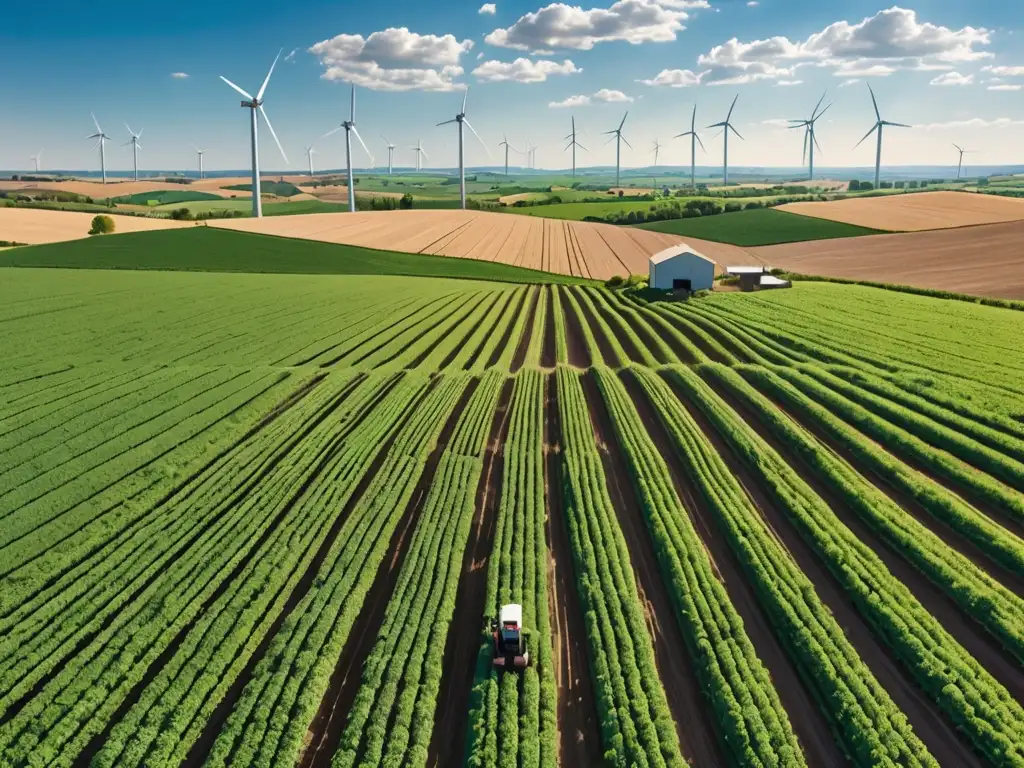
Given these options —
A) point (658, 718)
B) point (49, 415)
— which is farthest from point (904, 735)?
point (49, 415)

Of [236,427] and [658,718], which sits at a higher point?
[236,427]

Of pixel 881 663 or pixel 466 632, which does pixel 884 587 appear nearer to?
pixel 881 663

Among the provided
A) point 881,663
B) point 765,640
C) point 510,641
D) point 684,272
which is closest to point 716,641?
point 765,640

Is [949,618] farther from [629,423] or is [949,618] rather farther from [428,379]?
[428,379]

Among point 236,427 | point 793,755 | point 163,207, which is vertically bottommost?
point 793,755

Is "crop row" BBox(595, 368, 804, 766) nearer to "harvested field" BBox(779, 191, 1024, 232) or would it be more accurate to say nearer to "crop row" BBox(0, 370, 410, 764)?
"crop row" BBox(0, 370, 410, 764)

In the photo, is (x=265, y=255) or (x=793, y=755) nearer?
(x=793, y=755)

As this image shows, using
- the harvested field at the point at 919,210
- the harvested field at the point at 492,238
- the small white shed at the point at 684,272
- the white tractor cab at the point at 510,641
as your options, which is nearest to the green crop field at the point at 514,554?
the white tractor cab at the point at 510,641
